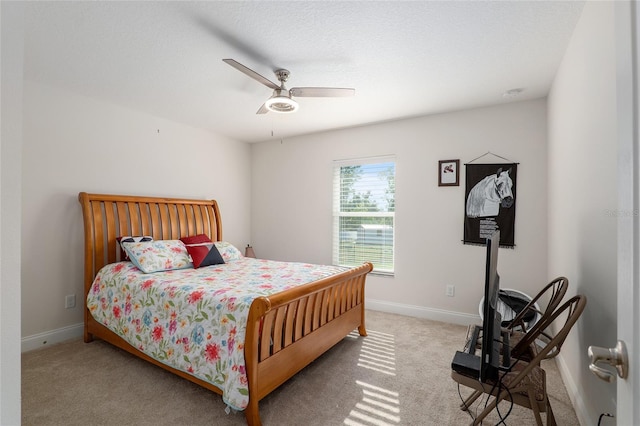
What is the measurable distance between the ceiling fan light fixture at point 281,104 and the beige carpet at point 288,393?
210 centimetres

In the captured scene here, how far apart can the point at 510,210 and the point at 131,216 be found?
4044 mm

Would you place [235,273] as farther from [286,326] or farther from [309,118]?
[309,118]

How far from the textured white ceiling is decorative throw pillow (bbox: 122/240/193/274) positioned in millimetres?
1508

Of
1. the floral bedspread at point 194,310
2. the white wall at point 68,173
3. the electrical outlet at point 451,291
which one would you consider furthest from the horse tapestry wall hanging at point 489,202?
the white wall at point 68,173

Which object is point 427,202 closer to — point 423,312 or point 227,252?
point 423,312

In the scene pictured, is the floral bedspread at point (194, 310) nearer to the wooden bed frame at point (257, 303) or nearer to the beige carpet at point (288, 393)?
the wooden bed frame at point (257, 303)

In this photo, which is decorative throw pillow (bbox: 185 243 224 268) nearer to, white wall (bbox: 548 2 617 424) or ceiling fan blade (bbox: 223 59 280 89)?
ceiling fan blade (bbox: 223 59 280 89)

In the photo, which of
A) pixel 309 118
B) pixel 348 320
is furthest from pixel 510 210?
pixel 309 118

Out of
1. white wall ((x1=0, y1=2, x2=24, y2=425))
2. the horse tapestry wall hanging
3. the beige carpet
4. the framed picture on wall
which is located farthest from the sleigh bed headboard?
the horse tapestry wall hanging

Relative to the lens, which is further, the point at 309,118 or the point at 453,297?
the point at 309,118

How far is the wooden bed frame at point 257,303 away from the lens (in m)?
1.88

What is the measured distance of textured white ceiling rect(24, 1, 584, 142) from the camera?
183 cm

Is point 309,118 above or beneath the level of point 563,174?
above

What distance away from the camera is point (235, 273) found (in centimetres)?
290
